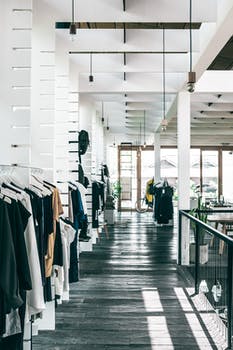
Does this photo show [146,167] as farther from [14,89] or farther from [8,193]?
[8,193]

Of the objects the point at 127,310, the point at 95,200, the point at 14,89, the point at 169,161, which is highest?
the point at 169,161

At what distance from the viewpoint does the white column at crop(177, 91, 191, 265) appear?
7.32 meters

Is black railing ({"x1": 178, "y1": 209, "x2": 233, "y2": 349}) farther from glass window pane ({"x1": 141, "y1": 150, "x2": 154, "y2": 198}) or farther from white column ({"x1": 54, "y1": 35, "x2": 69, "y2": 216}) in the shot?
glass window pane ({"x1": 141, "y1": 150, "x2": 154, "y2": 198})

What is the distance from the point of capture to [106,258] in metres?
7.96

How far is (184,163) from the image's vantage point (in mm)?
7492

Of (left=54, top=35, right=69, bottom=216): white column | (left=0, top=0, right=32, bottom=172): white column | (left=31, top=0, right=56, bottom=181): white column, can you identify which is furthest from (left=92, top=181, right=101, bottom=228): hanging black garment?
(left=0, top=0, right=32, bottom=172): white column

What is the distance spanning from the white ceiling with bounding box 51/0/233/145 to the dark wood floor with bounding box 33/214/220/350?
2.90 metres

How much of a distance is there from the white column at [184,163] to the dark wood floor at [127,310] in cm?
51

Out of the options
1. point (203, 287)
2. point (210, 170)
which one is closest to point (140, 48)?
point (203, 287)

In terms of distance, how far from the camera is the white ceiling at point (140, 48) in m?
4.32

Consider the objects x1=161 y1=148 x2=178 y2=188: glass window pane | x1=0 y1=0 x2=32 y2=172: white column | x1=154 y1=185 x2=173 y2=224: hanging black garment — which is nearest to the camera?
x1=0 y1=0 x2=32 y2=172: white column

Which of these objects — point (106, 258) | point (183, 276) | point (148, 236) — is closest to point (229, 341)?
point (183, 276)

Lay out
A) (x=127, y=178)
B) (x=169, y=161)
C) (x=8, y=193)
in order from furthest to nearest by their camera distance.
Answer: (x=169, y=161), (x=127, y=178), (x=8, y=193)

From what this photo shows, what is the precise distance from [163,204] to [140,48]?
7.20 m
